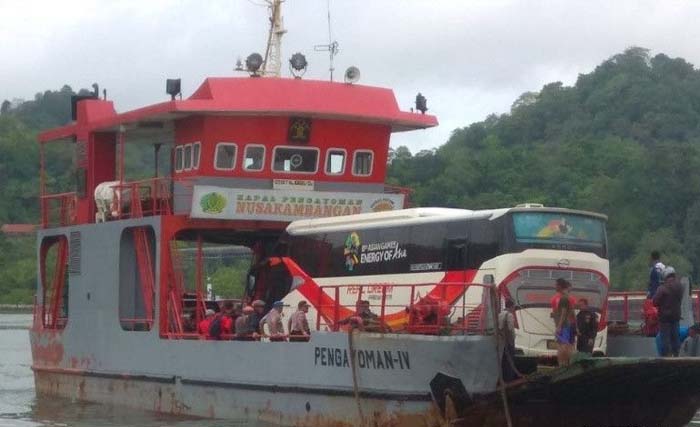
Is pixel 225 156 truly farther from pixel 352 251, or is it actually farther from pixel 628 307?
pixel 628 307

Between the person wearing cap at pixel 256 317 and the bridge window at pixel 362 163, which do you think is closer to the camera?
the person wearing cap at pixel 256 317

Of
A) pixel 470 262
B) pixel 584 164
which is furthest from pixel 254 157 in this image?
pixel 584 164

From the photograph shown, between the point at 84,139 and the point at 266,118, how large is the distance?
16.7ft

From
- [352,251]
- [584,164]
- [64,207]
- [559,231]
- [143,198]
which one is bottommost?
[352,251]

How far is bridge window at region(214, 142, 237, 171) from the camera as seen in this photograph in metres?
26.1

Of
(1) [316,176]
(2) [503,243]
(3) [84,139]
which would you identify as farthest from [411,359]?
(3) [84,139]

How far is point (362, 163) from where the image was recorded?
27.1 metres

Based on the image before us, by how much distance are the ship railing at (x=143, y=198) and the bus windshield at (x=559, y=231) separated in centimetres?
787

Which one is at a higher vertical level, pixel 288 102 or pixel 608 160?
pixel 608 160

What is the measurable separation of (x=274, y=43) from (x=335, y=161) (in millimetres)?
3499

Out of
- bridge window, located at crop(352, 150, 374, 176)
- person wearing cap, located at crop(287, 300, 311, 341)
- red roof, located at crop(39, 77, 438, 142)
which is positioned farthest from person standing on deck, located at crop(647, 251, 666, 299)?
bridge window, located at crop(352, 150, 374, 176)

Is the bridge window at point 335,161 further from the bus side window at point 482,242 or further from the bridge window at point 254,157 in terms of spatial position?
the bus side window at point 482,242

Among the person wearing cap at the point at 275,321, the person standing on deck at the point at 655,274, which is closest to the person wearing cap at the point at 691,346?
the person standing on deck at the point at 655,274

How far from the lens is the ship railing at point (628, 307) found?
24047 mm
